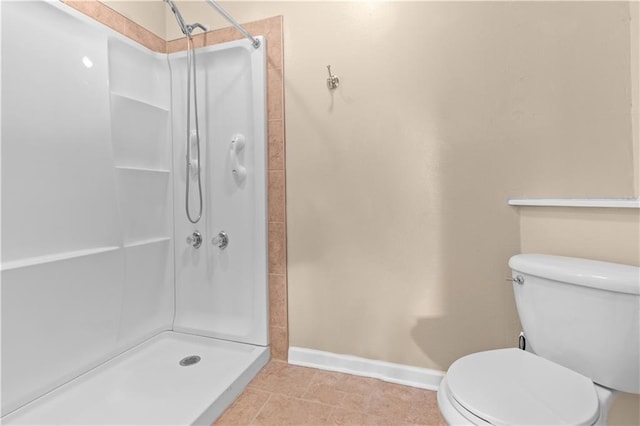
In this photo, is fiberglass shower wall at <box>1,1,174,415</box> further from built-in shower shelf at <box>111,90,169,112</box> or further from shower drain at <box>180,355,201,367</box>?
shower drain at <box>180,355,201,367</box>

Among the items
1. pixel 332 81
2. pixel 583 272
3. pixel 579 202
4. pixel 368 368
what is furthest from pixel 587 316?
pixel 332 81

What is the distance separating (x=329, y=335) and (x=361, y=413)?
1.37 ft

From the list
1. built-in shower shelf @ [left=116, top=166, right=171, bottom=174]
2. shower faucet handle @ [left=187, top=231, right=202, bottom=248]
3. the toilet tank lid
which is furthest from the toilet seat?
built-in shower shelf @ [left=116, top=166, right=171, bottom=174]

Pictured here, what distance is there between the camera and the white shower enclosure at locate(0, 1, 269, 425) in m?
1.27

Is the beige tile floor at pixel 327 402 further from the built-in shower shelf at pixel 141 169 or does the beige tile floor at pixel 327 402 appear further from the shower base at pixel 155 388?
the built-in shower shelf at pixel 141 169

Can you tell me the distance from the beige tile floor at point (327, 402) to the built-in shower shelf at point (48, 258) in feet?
3.14

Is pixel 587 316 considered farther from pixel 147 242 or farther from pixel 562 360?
pixel 147 242

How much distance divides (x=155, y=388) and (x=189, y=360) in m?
0.25

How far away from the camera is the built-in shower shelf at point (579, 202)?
116cm

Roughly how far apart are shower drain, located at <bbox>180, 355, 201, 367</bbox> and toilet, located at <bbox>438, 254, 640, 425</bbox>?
1.25 meters

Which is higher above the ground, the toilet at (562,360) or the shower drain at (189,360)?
the toilet at (562,360)

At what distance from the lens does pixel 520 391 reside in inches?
35.4

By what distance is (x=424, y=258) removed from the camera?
1.52 m

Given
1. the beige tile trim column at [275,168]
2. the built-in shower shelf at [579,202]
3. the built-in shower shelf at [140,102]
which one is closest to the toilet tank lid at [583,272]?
the built-in shower shelf at [579,202]
